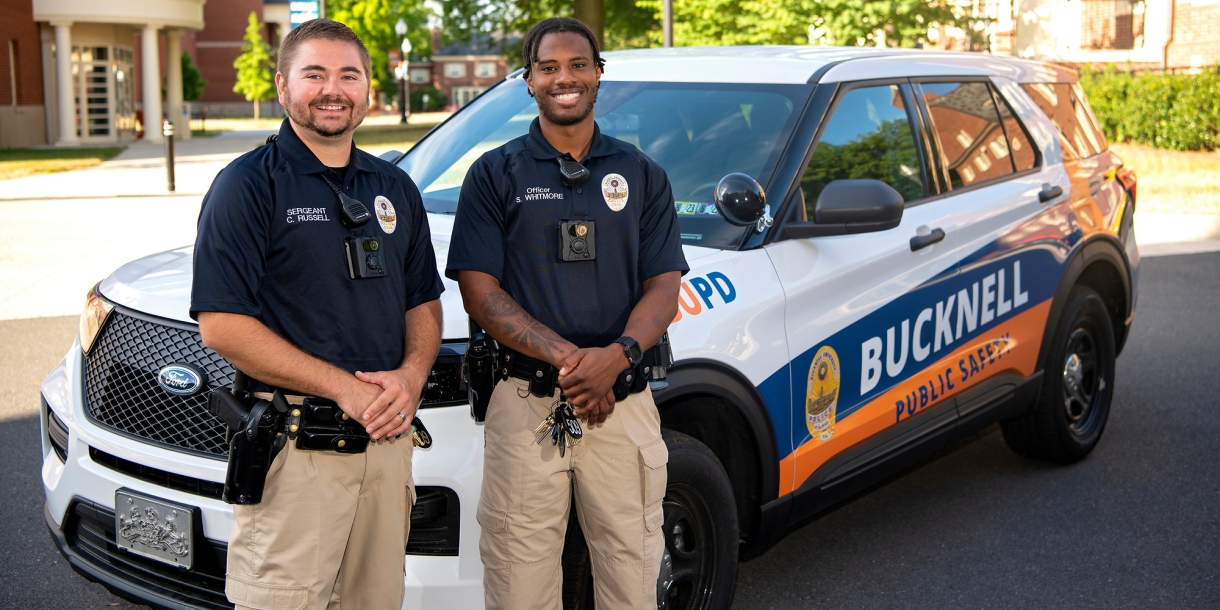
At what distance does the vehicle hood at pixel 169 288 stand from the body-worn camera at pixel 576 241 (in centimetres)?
35

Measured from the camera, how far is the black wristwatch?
2.87 m

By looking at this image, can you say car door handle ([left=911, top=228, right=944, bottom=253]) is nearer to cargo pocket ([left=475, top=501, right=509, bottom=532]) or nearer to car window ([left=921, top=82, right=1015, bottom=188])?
car window ([left=921, top=82, right=1015, bottom=188])

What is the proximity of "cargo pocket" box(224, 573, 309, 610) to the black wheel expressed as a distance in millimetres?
3721

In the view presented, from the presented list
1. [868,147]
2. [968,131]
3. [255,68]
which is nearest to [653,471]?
[868,147]

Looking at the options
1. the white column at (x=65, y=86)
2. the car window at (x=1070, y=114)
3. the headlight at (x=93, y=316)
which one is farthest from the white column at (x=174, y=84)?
the headlight at (x=93, y=316)

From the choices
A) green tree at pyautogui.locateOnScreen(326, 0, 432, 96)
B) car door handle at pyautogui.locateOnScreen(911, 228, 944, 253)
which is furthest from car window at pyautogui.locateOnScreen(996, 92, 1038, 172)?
green tree at pyautogui.locateOnScreen(326, 0, 432, 96)

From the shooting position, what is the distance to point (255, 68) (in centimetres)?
6059

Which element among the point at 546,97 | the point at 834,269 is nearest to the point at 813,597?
the point at 834,269

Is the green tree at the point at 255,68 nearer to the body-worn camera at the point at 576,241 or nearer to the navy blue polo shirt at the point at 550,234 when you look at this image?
the navy blue polo shirt at the point at 550,234

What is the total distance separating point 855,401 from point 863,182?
749mm

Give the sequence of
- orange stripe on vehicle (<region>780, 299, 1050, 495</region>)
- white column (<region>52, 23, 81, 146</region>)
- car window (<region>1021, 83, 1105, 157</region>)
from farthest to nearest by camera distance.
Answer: white column (<region>52, 23, 81, 146</region>) < car window (<region>1021, 83, 1105, 157</region>) < orange stripe on vehicle (<region>780, 299, 1050, 495</region>)

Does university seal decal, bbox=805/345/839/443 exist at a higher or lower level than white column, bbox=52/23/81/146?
lower

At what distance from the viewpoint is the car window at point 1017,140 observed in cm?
516

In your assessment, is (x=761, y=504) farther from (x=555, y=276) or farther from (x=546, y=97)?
(x=546, y=97)
